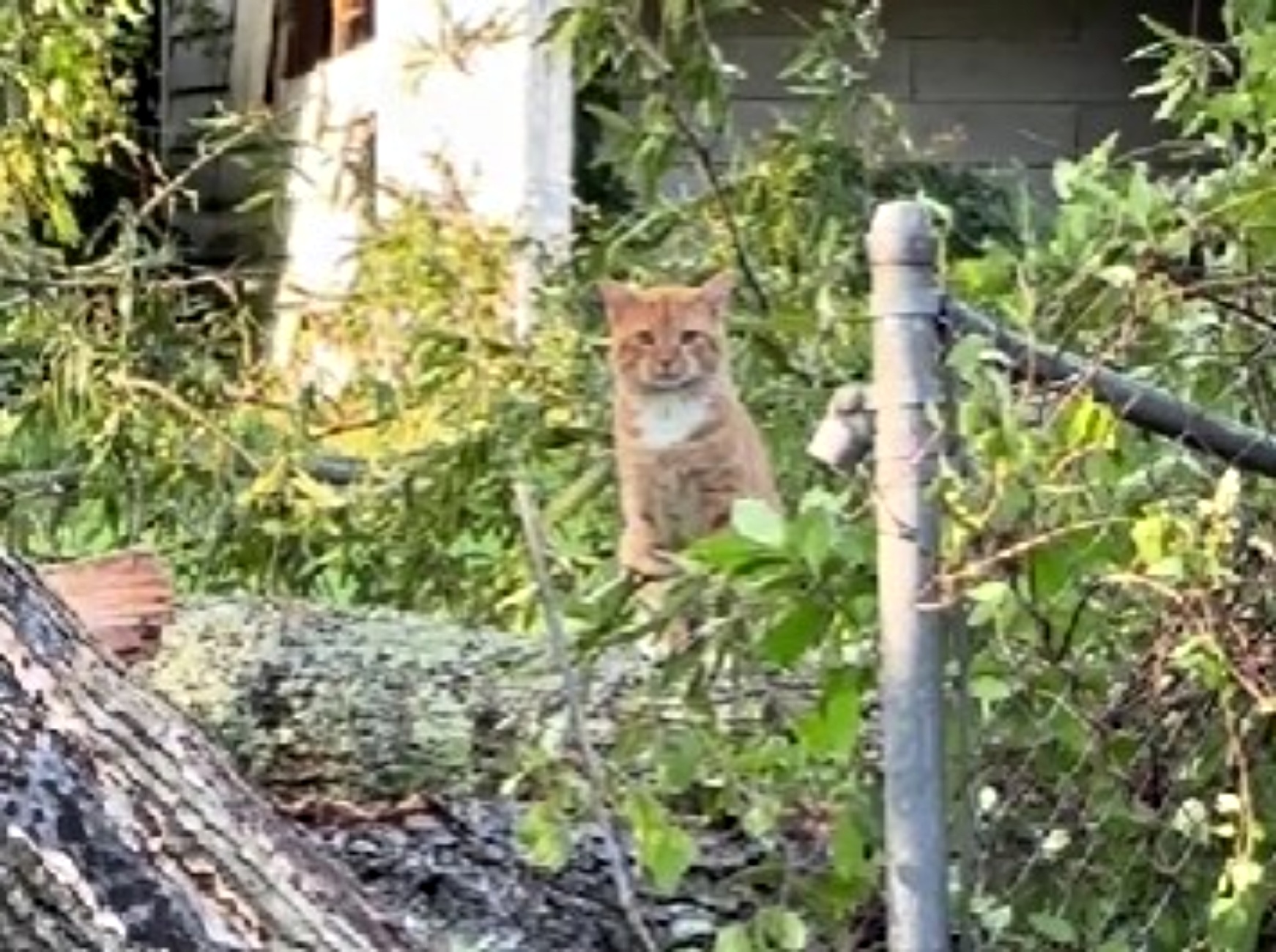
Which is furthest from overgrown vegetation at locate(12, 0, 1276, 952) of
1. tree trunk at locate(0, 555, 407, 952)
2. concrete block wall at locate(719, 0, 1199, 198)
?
concrete block wall at locate(719, 0, 1199, 198)

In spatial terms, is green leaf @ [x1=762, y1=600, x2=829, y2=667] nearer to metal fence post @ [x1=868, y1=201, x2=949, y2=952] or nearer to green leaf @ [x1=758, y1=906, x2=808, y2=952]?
metal fence post @ [x1=868, y1=201, x2=949, y2=952]

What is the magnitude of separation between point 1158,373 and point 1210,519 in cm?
74

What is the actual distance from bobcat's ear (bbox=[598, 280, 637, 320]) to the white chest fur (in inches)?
6.2

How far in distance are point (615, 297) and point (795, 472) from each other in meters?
0.40

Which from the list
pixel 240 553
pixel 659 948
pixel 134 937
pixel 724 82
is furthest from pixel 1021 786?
pixel 240 553

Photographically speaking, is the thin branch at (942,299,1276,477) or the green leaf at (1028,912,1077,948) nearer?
the thin branch at (942,299,1276,477)

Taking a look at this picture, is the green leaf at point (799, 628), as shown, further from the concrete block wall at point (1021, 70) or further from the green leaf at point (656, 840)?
the concrete block wall at point (1021, 70)

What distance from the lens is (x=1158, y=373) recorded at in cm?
314

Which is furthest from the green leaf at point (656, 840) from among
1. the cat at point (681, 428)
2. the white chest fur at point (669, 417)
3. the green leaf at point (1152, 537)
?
the white chest fur at point (669, 417)

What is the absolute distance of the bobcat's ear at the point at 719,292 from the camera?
173 inches

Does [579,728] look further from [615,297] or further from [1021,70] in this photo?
[1021,70]

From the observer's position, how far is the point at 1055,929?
2.64 m

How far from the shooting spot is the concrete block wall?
393 inches

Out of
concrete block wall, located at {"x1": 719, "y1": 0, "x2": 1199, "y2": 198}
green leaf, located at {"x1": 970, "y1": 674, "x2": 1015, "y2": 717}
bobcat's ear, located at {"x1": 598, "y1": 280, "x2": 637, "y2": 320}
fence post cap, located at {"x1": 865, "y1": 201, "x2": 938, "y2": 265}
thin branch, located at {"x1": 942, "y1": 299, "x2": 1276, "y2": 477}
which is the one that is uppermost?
concrete block wall, located at {"x1": 719, "y1": 0, "x2": 1199, "y2": 198}
